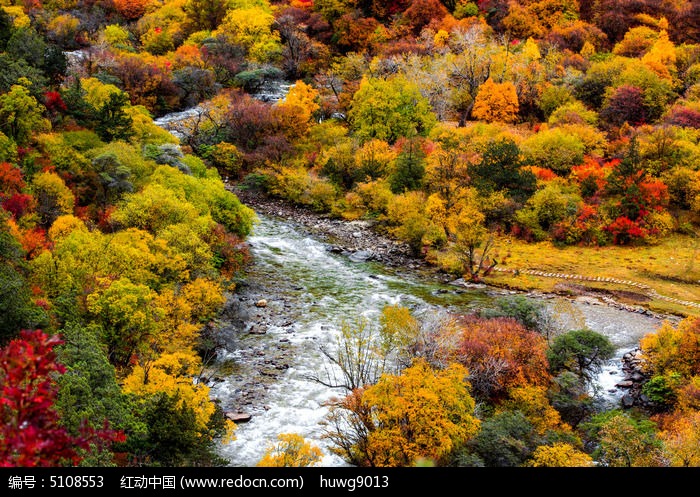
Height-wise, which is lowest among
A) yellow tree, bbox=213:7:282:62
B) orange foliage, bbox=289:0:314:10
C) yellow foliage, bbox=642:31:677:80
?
yellow tree, bbox=213:7:282:62

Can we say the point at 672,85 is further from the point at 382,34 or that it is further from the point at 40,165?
the point at 40,165

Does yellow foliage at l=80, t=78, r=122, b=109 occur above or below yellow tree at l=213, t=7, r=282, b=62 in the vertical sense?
above

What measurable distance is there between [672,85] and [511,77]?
19.3 m

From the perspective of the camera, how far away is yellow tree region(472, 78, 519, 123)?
7638 cm

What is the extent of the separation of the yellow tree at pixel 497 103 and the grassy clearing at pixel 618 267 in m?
24.6

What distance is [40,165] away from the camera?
150 ft

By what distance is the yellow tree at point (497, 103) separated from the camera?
251ft

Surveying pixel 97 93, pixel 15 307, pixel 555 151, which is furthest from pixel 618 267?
pixel 97 93

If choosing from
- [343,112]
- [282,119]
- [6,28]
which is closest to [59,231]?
[6,28]

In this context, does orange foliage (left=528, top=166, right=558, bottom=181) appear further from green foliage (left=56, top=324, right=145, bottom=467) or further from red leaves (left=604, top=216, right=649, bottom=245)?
green foliage (left=56, top=324, right=145, bottom=467)

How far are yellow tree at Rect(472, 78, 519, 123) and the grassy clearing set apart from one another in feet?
80.8

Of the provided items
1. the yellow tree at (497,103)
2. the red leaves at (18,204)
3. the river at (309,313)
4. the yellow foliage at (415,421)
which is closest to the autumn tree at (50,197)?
the red leaves at (18,204)

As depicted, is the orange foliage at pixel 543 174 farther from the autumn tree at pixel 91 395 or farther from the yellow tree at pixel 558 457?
the autumn tree at pixel 91 395

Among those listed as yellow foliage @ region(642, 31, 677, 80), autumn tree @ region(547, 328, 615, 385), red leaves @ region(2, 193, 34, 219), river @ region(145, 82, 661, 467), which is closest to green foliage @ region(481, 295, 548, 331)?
autumn tree @ region(547, 328, 615, 385)
